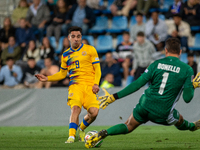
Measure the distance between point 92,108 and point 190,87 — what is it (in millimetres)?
2374

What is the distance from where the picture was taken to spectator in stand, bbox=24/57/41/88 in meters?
13.5

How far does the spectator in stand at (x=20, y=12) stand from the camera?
17062 mm

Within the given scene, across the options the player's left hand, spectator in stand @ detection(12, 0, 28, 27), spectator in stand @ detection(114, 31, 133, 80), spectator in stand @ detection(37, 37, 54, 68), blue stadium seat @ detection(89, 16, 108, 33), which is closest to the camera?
the player's left hand

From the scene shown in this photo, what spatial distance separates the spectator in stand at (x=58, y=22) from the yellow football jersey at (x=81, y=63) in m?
8.65

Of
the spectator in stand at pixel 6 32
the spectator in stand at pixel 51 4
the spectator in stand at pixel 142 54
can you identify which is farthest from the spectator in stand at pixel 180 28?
the spectator in stand at pixel 6 32

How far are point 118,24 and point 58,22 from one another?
8.23ft

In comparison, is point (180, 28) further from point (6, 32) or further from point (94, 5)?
point (6, 32)

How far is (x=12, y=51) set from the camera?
15312 millimetres

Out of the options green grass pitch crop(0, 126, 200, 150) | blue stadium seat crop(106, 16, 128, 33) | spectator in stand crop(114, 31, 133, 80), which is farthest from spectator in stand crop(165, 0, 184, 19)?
green grass pitch crop(0, 126, 200, 150)

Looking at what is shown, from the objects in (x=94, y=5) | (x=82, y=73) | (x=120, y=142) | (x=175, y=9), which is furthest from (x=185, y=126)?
(x=94, y=5)

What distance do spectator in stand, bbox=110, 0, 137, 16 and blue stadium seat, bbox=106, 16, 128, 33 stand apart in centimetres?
20

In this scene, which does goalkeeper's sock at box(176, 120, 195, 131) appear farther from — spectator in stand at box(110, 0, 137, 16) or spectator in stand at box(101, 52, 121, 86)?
spectator in stand at box(110, 0, 137, 16)

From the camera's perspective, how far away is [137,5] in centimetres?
1511

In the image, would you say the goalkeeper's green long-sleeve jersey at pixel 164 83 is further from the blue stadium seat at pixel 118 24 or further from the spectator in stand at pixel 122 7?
the spectator in stand at pixel 122 7
